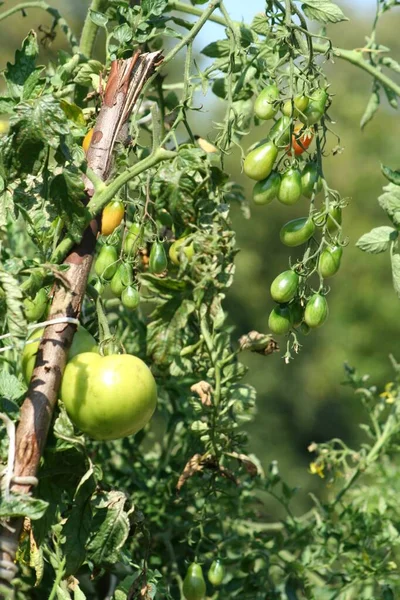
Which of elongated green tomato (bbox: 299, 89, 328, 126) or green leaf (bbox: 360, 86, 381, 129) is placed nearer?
elongated green tomato (bbox: 299, 89, 328, 126)

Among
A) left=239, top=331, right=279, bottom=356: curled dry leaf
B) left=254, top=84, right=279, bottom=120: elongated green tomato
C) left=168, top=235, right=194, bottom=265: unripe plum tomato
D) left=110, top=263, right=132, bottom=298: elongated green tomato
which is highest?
left=254, top=84, right=279, bottom=120: elongated green tomato

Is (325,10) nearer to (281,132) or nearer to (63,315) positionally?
(281,132)

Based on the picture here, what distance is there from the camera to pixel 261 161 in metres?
0.72

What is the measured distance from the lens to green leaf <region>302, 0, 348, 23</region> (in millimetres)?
749

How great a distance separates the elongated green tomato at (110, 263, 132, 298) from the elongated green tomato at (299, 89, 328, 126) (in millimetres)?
198

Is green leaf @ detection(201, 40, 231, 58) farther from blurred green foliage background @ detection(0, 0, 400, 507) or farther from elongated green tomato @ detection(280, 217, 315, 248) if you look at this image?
blurred green foliage background @ detection(0, 0, 400, 507)

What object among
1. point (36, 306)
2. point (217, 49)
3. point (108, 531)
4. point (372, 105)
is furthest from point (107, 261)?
point (372, 105)

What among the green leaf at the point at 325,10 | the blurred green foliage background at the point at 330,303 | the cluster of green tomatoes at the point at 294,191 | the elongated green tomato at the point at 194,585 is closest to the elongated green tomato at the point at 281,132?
the cluster of green tomatoes at the point at 294,191

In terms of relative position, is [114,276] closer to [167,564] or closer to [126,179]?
[126,179]

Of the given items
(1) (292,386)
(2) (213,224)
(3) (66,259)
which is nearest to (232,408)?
(2) (213,224)

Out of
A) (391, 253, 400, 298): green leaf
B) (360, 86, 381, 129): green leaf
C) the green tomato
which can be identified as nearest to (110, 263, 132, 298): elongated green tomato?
the green tomato

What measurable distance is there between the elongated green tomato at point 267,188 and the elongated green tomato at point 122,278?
13cm

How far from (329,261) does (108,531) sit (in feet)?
0.94

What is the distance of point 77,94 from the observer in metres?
0.92
